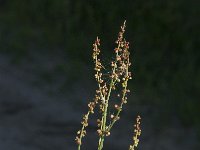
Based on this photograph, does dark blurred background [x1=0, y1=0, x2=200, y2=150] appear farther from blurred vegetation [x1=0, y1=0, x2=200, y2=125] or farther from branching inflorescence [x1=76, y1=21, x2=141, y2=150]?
branching inflorescence [x1=76, y1=21, x2=141, y2=150]

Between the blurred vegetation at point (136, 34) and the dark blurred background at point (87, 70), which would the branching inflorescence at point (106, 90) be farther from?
the blurred vegetation at point (136, 34)

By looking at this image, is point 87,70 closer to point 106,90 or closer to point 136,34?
point 136,34

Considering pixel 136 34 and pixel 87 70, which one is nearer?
pixel 87 70

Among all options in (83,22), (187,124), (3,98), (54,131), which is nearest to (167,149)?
(187,124)

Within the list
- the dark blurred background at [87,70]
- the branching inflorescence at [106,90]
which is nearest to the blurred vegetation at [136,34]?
the dark blurred background at [87,70]

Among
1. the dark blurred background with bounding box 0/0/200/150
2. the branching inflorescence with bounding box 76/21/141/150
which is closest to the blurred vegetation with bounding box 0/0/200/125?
the dark blurred background with bounding box 0/0/200/150

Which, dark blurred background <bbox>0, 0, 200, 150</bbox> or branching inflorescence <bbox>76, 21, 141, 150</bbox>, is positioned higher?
dark blurred background <bbox>0, 0, 200, 150</bbox>

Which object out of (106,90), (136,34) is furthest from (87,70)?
(106,90)
